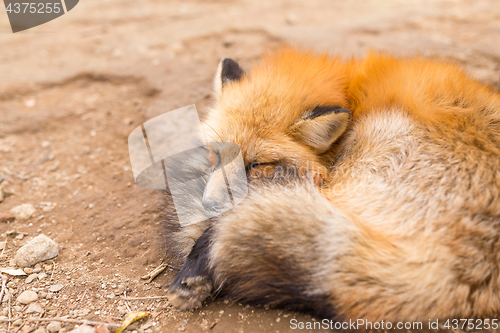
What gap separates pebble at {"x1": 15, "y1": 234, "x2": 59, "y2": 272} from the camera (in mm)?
2277

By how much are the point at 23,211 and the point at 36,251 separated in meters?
0.67

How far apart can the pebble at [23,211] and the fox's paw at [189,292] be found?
5.30 feet

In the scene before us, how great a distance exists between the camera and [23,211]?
2.80 metres

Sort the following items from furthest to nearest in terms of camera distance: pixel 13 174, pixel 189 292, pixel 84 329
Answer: pixel 13 174, pixel 189 292, pixel 84 329

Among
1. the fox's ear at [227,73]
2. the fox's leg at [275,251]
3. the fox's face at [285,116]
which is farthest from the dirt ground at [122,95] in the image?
the fox's ear at [227,73]

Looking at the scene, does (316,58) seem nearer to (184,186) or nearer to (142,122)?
(184,186)

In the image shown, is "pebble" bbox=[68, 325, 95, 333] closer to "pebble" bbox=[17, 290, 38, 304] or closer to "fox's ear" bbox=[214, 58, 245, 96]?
"pebble" bbox=[17, 290, 38, 304]

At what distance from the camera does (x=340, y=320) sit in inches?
63.3

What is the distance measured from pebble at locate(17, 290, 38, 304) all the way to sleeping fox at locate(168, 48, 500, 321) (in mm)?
871

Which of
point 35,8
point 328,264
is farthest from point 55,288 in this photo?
point 35,8

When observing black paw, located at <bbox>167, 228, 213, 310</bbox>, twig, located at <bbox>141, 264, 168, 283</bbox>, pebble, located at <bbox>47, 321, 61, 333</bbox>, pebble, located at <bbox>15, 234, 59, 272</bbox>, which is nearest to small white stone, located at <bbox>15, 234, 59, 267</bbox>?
pebble, located at <bbox>15, 234, 59, 272</bbox>

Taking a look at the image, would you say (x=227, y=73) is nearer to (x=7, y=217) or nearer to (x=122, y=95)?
(x=122, y=95)

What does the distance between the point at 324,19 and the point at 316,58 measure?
4057 mm

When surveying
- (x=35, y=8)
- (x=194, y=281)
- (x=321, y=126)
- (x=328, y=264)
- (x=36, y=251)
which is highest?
(x=35, y=8)
